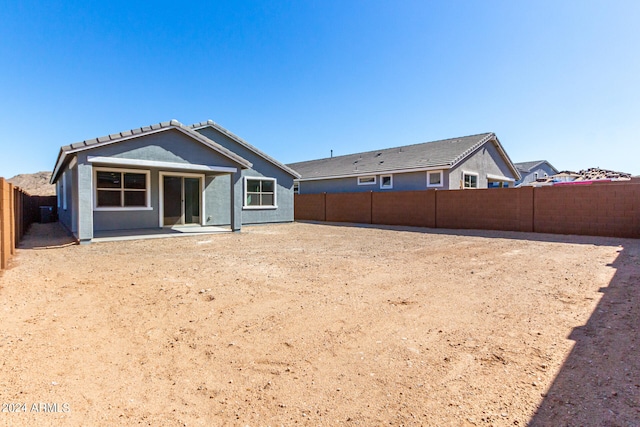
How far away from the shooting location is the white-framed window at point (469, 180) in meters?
19.2

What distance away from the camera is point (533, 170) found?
34812 millimetres

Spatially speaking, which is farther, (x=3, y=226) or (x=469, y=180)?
(x=469, y=180)

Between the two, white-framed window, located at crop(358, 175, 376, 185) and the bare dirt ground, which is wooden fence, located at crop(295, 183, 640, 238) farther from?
the bare dirt ground

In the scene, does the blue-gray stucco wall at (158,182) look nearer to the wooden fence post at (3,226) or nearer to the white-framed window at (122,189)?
the white-framed window at (122,189)

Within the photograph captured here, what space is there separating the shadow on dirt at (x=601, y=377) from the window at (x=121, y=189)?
13.9m

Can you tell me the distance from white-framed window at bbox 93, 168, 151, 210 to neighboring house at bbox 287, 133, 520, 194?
1000 cm

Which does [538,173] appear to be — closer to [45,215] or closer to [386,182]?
[386,182]

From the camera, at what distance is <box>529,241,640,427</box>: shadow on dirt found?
2.03m

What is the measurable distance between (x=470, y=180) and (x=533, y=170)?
2063 centimetres

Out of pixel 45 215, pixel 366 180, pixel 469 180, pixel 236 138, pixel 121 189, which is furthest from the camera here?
pixel 366 180

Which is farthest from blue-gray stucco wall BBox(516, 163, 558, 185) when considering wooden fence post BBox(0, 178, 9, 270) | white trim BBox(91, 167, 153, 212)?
wooden fence post BBox(0, 178, 9, 270)

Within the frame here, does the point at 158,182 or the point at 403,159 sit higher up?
the point at 403,159

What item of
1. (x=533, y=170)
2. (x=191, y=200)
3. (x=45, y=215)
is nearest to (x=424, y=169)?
(x=191, y=200)

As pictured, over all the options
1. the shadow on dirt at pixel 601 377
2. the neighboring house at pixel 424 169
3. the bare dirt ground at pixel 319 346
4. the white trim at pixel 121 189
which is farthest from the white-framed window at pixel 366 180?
the shadow on dirt at pixel 601 377
